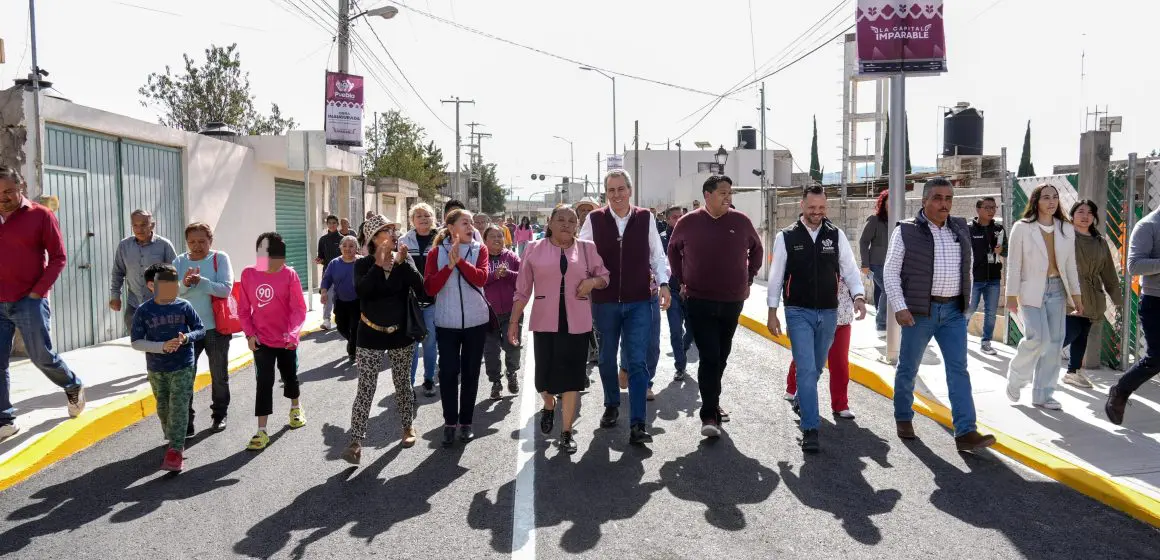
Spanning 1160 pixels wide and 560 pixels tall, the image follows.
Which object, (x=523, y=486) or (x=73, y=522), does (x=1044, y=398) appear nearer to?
(x=523, y=486)

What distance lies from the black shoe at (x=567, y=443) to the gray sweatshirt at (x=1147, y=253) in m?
4.13

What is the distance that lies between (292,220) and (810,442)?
760 inches

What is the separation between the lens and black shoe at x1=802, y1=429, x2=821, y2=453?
594 cm

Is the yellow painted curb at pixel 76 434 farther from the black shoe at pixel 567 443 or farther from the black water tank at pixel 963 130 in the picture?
the black water tank at pixel 963 130

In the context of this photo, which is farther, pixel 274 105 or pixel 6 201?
Result: pixel 274 105

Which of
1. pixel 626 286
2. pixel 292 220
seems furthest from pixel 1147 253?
pixel 292 220

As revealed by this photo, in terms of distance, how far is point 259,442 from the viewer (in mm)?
6273

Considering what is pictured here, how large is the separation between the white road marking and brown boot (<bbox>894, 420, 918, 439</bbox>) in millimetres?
2650

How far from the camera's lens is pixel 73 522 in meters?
4.70

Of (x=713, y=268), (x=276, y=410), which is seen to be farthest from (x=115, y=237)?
(x=713, y=268)

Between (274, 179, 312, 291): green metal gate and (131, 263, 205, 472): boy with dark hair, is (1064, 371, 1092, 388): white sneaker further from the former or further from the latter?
(274, 179, 312, 291): green metal gate

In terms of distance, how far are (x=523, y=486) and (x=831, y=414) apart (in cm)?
309

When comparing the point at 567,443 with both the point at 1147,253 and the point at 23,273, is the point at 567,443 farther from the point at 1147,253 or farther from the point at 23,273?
the point at 1147,253

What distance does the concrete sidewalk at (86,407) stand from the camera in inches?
234
